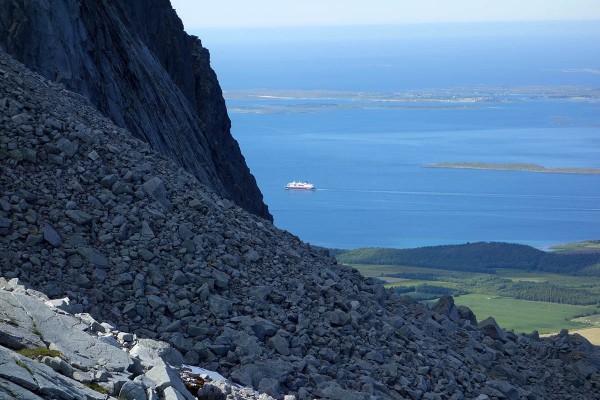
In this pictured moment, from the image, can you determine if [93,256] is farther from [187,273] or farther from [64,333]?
[64,333]

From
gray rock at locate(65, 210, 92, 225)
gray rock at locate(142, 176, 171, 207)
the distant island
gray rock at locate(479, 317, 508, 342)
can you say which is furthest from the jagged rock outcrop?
the distant island

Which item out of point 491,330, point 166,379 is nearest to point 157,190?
point 166,379

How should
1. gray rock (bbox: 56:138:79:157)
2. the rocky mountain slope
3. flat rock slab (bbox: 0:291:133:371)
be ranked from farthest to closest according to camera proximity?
1. gray rock (bbox: 56:138:79:157)
2. the rocky mountain slope
3. flat rock slab (bbox: 0:291:133:371)

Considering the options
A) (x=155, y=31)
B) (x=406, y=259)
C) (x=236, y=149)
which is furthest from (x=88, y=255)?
(x=406, y=259)

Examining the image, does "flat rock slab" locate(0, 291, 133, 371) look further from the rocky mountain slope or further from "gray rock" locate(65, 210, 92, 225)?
"gray rock" locate(65, 210, 92, 225)

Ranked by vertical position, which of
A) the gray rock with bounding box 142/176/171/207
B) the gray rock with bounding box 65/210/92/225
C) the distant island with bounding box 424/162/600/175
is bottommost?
the gray rock with bounding box 65/210/92/225

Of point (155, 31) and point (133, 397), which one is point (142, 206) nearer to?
point (133, 397)
